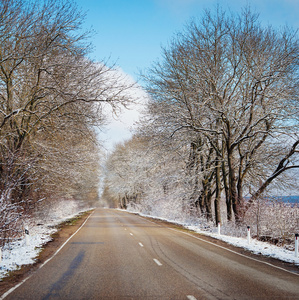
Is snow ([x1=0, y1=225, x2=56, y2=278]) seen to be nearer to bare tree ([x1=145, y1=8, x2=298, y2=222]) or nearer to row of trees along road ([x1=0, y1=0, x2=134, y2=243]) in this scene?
row of trees along road ([x1=0, y1=0, x2=134, y2=243])

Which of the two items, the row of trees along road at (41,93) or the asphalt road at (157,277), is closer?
the asphalt road at (157,277)

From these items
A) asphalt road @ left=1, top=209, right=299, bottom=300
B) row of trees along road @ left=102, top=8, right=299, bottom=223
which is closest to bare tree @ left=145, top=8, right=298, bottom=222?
row of trees along road @ left=102, top=8, right=299, bottom=223

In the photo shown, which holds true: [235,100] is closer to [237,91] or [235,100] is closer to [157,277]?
[237,91]

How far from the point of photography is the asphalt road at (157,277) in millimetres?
6727

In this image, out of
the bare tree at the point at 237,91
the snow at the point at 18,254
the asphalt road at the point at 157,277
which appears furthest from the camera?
the bare tree at the point at 237,91

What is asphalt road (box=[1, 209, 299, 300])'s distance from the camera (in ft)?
22.1

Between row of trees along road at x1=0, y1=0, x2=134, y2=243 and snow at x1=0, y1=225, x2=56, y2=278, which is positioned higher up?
row of trees along road at x1=0, y1=0, x2=134, y2=243

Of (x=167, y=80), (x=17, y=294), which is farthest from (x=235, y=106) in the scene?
(x=17, y=294)

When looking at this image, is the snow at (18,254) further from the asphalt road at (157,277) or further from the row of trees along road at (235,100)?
the row of trees along road at (235,100)

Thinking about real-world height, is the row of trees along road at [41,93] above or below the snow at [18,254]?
above

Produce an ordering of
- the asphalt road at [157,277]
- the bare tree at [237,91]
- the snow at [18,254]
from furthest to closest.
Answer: the bare tree at [237,91]
the snow at [18,254]
the asphalt road at [157,277]

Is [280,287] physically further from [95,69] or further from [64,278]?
[95,69]

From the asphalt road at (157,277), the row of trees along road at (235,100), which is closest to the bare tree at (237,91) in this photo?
the row of trees along road at (235,100)

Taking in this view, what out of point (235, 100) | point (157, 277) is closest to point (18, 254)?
point (157, 277)
